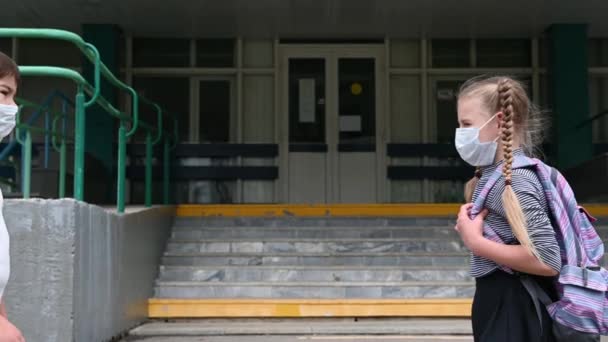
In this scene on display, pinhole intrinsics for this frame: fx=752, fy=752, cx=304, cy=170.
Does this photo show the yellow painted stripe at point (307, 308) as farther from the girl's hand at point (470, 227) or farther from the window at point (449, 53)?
the window at point (449, 53)

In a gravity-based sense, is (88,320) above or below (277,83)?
below

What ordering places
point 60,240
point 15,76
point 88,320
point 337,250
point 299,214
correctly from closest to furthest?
point 15,76 < point 60,240 < point 88,320 < point 337,250 < point 299,214

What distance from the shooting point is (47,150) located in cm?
765

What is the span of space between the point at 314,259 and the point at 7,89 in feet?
18.5

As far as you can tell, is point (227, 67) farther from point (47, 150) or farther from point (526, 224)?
point (526, 224)

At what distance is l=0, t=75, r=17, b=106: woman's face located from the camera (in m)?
1.64

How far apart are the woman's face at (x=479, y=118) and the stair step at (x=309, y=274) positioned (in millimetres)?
4970

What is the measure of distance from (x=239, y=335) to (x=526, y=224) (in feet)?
13.4

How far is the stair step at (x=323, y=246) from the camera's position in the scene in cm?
739

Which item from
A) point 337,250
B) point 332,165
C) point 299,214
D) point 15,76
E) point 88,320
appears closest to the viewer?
point 15,76

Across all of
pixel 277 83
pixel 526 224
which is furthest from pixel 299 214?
pixel 526 224

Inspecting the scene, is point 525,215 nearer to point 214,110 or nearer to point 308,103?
point 308,103

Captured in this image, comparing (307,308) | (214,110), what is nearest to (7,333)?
(307,308)

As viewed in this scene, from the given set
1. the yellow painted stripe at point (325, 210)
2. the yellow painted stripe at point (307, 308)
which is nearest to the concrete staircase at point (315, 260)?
the yellow painted stripe at point (307, 308)
